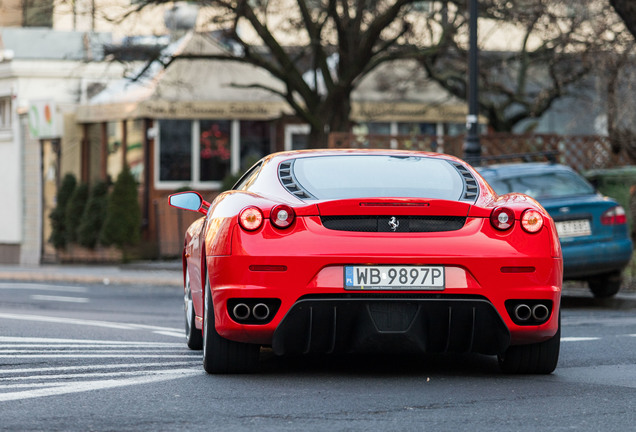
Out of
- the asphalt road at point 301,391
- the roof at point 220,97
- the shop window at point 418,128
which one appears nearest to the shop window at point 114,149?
the roof at point 220,97

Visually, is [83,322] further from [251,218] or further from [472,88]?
[472,88]

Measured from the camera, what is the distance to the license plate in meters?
6.89

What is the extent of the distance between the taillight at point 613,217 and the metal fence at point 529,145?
899cm

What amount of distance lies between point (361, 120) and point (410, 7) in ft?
18.7

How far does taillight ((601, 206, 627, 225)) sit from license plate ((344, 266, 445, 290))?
281 inches

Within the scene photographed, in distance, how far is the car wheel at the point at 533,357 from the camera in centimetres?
746

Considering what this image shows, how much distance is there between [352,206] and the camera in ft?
22.9

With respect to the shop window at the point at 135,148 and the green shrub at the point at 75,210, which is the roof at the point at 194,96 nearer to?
the shop window at the point at 135,148

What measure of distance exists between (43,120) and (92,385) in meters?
26.2

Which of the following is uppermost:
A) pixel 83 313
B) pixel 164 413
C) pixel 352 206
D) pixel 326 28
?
pixel 326 28

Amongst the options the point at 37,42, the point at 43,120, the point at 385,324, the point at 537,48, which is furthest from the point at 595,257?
the point at 37,42

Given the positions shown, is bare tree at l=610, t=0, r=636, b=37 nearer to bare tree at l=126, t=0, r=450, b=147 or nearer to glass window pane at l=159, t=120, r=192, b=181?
bare tree at l=126, t=0, r=450, b=147

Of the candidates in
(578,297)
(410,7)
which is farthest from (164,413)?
(410,7)

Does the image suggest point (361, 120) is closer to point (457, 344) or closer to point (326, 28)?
point (326, 28)
